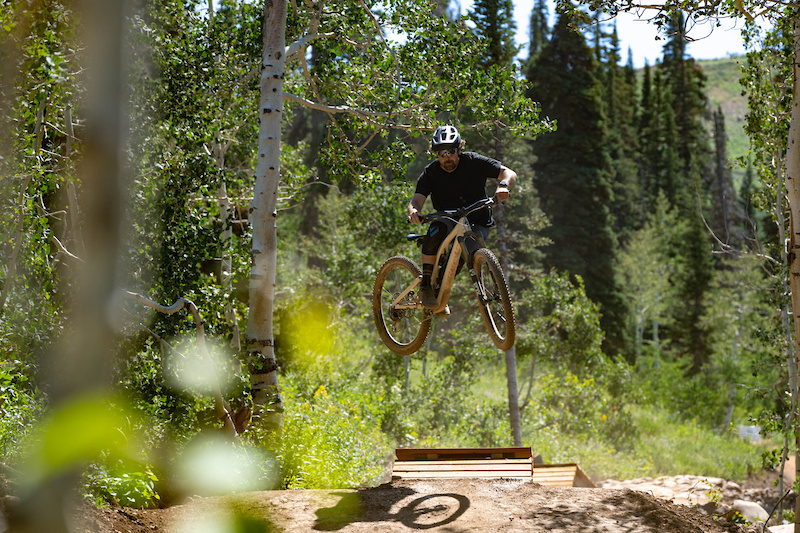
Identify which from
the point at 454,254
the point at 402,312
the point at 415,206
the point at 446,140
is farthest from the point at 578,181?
the point at 446,140

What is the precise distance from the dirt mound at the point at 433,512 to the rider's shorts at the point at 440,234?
253 cm

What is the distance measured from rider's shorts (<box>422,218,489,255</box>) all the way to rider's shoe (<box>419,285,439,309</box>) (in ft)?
1.22

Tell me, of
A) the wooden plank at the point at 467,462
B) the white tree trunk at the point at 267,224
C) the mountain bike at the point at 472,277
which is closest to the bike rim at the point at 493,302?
the mountain bike at the point at 472,277

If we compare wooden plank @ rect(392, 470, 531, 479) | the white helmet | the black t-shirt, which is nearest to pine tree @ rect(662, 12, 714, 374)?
wooden plank @ rect(392, 470, 531, 479)

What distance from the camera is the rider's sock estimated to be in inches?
295

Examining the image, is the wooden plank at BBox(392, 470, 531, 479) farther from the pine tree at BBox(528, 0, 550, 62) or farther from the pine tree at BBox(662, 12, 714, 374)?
the pine tree at BBox(528, 0, 550, 62)

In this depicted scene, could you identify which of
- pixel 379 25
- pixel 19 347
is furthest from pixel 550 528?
pixel 379 25

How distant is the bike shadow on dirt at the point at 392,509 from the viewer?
20.8 ft

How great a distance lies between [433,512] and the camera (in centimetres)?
666

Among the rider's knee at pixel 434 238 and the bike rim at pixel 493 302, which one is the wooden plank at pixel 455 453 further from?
the rider's knee at pixel 434 238

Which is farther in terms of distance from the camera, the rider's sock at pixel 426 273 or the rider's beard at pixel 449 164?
the rider's sock at pixel 426 273

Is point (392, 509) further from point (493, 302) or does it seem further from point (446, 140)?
point (446, 140)

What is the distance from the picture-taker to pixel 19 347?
20.8 feet

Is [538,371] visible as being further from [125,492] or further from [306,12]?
[125,492]
